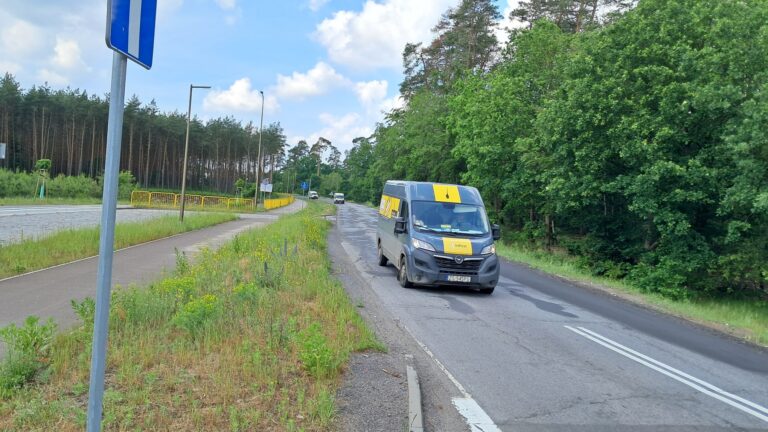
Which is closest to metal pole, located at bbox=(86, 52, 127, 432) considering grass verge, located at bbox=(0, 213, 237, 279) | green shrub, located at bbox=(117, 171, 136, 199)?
grass verge, located at bbox=(0, 213, 237, 279)

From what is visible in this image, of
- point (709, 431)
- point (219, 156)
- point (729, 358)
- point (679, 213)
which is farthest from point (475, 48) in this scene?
point (219, 156)

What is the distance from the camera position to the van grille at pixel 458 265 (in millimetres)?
11367

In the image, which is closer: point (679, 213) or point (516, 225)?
point (679, 213)

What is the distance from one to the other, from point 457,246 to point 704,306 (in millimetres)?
10014

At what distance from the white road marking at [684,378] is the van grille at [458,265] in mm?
2922

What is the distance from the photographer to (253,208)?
50875 millimetres

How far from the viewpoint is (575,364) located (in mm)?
6992

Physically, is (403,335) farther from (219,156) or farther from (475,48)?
(219,156)

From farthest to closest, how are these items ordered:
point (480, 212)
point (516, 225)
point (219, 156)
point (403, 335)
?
point (219, 156), point (516, 225), point (480, 212), point (403, 335)

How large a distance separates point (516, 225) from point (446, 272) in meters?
26.3

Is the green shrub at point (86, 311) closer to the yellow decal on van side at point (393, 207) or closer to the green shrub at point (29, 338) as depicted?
the green shrub at point (29, 338)

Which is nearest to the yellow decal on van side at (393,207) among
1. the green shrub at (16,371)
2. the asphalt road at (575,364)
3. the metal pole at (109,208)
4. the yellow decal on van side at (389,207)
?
the yellow decal on van side at (389,207)

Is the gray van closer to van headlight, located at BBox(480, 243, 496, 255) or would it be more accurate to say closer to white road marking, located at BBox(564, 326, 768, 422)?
van headlight, located at BBox(480, 243, 496, 255)

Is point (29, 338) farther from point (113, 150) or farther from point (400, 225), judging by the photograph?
point (400, 225)
